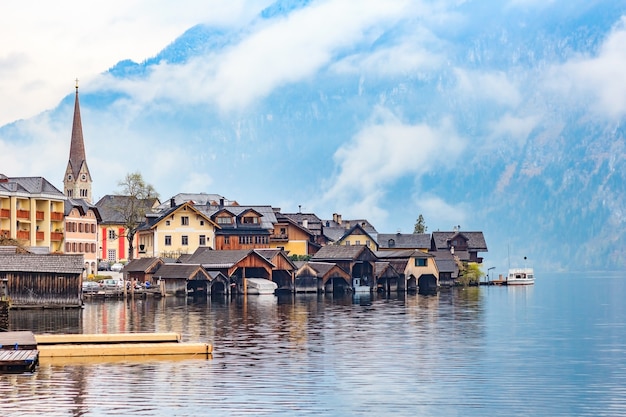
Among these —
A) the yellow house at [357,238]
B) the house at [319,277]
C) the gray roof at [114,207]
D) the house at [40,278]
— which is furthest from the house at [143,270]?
the yellow house at [357,238]

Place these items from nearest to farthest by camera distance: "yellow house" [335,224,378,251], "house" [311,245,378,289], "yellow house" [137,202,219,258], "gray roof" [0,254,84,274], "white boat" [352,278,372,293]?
"gray roof" [0,254,84,274]
"white boat" [352,278,372,293]
"house" [311,245,378,289]
"yellow house" [137,202,219,258]
"yellow house" [335,224,378,251]

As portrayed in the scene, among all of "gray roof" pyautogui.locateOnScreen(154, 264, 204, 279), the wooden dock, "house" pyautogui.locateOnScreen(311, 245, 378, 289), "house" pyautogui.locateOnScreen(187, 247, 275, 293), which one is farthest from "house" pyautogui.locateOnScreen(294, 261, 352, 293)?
the wooden dock

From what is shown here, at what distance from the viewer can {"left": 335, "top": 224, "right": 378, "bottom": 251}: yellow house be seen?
174 m

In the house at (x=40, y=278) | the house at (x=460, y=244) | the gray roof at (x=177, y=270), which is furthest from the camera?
the house at (x=460, y=244)

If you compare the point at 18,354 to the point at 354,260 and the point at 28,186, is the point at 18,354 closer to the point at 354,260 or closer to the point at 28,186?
the point at 28,186

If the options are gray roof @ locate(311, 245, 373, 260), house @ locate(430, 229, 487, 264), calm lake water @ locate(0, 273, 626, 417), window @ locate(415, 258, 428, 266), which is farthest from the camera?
house @ locate(430, 229, 487, 264)

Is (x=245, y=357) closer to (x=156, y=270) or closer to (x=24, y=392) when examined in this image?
(x=24, y=392)

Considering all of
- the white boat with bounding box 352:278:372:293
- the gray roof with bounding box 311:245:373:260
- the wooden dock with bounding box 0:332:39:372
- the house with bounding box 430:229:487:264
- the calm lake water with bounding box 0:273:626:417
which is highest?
the house with bounding box 430:229:487:264

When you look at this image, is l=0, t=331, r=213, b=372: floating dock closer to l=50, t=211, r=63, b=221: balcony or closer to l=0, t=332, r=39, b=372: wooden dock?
l=0, t=332, r=39, b=372: wooden dock

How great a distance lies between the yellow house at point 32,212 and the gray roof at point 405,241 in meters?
62.6

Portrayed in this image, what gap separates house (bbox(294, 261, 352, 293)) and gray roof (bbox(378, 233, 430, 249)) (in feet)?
134

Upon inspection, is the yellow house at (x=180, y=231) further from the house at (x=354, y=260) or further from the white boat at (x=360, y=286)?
the white boat at (x=360, y=286)

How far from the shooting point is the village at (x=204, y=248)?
417ft

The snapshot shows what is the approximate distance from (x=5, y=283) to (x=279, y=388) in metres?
49.0
